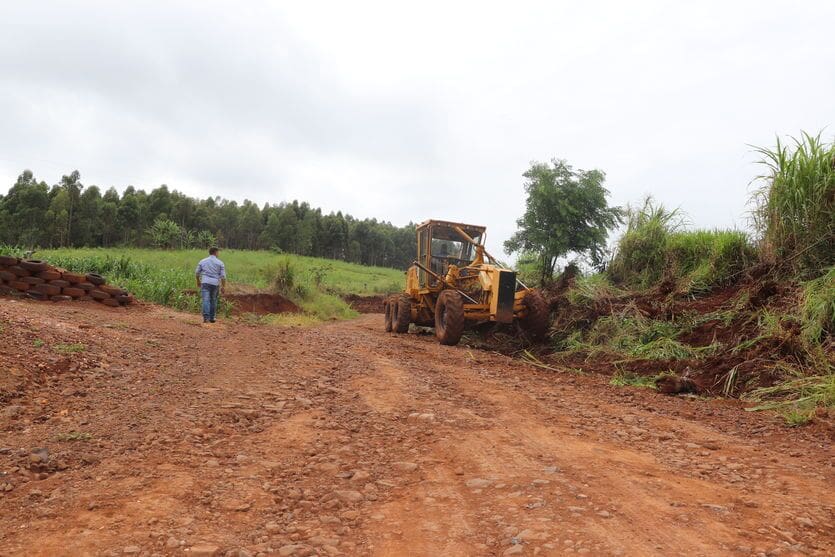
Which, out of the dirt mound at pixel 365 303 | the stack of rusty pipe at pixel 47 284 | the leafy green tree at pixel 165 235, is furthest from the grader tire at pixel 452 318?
the leafy green tree at pixel 165 235

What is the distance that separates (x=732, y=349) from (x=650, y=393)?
1.25 metres

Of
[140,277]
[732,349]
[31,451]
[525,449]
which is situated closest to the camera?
[31,451]

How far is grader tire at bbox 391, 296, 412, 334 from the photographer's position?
1249 centimetres

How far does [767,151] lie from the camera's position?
720cm

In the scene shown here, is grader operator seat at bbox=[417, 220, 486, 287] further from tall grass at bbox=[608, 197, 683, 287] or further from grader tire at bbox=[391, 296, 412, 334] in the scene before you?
tall grass at bbox=[608, 197, 683, 287]

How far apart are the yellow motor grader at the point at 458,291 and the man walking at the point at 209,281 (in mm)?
4132

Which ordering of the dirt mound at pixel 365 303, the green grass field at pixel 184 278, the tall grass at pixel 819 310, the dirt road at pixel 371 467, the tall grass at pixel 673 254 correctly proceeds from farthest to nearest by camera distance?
the dirt mound at pixel 365 303 → the green grass field at pixel 184 278 → the tall grass at pixel 673 254 → the tall grass at pixel 819 310 → the dirt road at pixel 371 467

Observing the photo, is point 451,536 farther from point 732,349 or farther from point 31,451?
point 732,349

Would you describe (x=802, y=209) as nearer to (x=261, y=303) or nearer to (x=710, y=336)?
(x=710, y=336)

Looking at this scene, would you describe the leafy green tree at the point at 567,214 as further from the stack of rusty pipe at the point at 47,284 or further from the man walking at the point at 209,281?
the stack of rusty pipe at the point at 47,284

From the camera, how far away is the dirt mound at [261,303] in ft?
54.9

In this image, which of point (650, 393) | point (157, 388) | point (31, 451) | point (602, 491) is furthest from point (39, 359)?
point (650, 393)

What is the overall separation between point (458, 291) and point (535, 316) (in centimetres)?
173

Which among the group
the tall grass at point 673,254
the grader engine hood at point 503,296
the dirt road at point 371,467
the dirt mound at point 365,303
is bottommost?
the dirt mound at point 365,303
